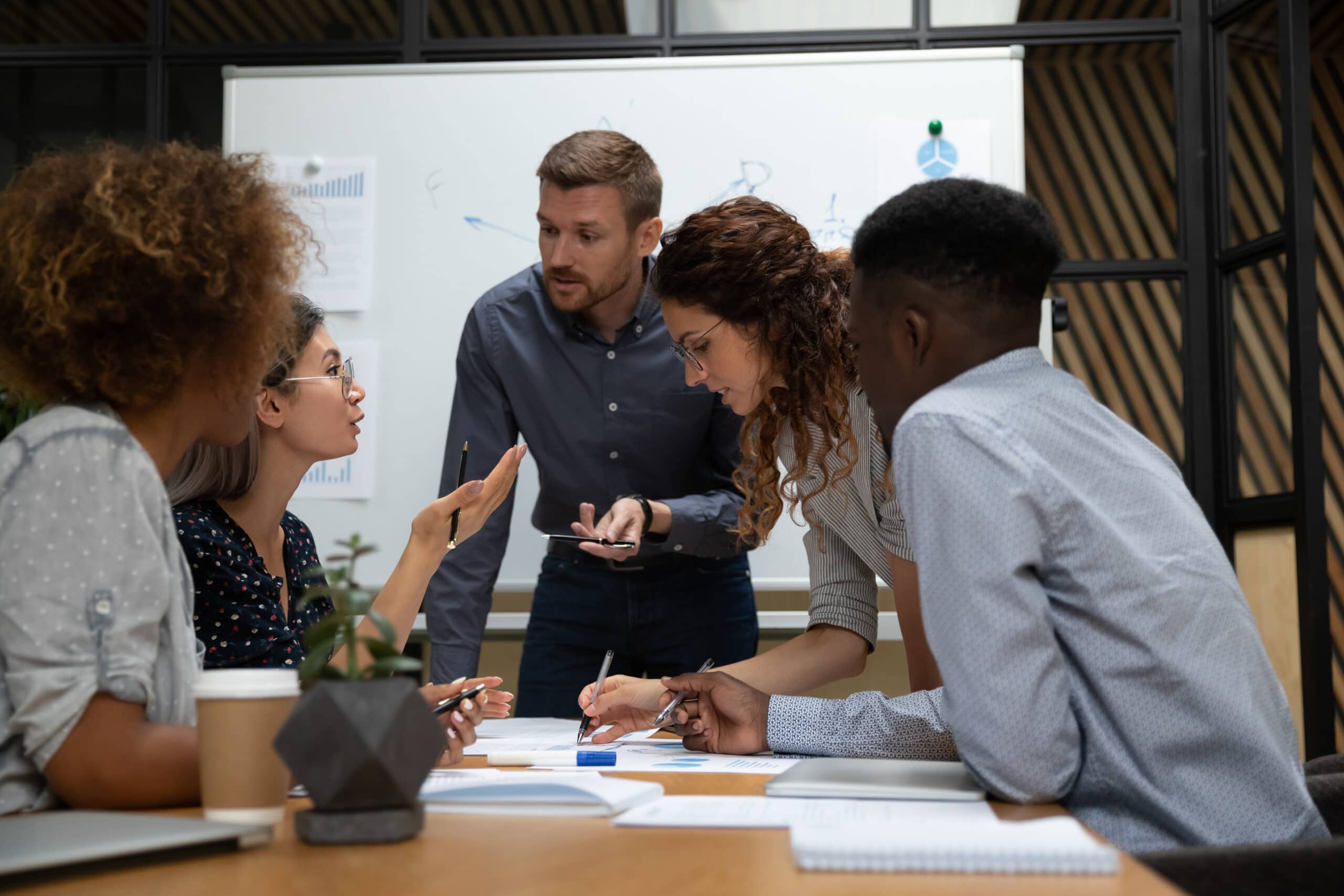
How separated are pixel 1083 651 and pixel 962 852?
0.42m

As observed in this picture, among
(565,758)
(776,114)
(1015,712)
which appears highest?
(776,114)

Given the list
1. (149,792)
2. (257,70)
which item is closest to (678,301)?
(149,792)

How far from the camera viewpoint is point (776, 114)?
337cm

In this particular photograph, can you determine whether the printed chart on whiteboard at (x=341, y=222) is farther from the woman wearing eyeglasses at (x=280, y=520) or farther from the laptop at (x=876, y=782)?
the laptop at (x=876, y=782)

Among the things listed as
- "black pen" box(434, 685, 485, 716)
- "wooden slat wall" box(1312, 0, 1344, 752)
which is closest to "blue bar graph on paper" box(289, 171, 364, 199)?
"black pen" box(434, 685, 485, 716)

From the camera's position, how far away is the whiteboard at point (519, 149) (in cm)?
332

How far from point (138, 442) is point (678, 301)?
1.17 meters

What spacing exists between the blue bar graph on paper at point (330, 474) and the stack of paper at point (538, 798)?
2.40 m

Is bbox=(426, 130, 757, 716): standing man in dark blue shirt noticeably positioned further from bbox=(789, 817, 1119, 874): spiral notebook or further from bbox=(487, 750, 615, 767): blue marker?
bbox=(789, 817, 1119, 874): spiral notebook

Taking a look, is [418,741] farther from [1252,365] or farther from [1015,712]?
[1252,365]

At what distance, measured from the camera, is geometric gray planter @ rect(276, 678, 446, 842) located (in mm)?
787

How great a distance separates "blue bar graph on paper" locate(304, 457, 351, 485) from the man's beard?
37.2 inches

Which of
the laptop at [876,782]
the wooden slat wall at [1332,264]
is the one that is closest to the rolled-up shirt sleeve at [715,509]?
the laptop at [876,782]

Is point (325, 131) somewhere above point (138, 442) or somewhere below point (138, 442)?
above
